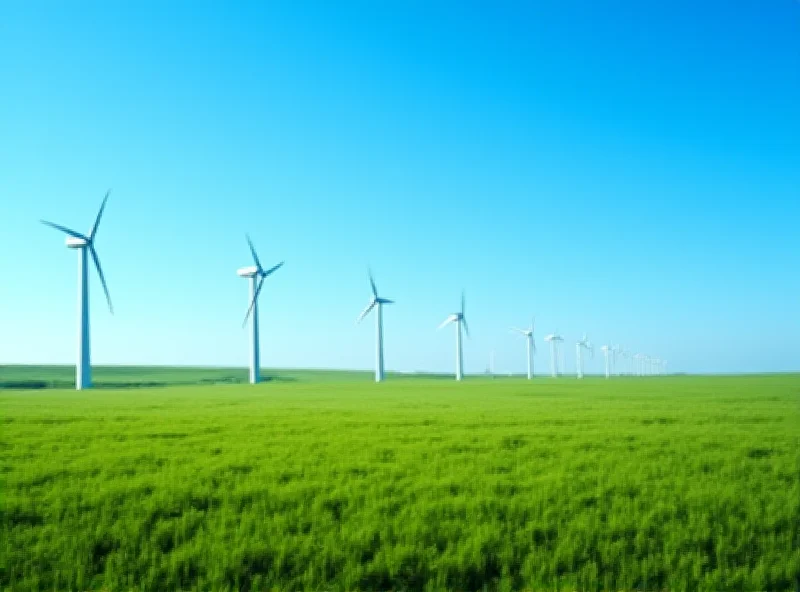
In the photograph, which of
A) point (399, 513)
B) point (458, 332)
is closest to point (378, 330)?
point (458, 332)

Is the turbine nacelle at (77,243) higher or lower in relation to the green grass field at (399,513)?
higher

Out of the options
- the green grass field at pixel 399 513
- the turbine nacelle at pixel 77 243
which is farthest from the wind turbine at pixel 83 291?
the green grass field at pixel 399 513

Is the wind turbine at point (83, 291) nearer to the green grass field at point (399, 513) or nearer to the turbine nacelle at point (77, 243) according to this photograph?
the turbine nacelle at point (77, 243)

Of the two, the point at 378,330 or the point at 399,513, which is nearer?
the point at 399,513

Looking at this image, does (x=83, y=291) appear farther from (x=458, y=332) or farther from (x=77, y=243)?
(x=458, y=332)

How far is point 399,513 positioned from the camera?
9.39 meters

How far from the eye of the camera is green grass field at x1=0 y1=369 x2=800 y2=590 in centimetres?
719

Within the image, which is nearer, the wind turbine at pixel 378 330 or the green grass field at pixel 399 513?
the green grass field at pixel 399 513

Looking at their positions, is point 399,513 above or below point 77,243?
below

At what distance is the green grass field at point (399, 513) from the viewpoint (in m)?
7.19

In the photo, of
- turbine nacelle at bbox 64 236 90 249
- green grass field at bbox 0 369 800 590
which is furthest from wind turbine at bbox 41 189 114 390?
green grass field at bbox 0 369 800 590

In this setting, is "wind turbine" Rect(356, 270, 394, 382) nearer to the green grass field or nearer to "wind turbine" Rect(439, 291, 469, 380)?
"wind turbine" Rect(439, 291, 469, 380)

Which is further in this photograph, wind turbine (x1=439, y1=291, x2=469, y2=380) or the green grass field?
wind turbine (x1=439, y1=291, x2=469, y2=380)

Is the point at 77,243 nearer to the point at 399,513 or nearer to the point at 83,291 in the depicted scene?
the point at 83,291
